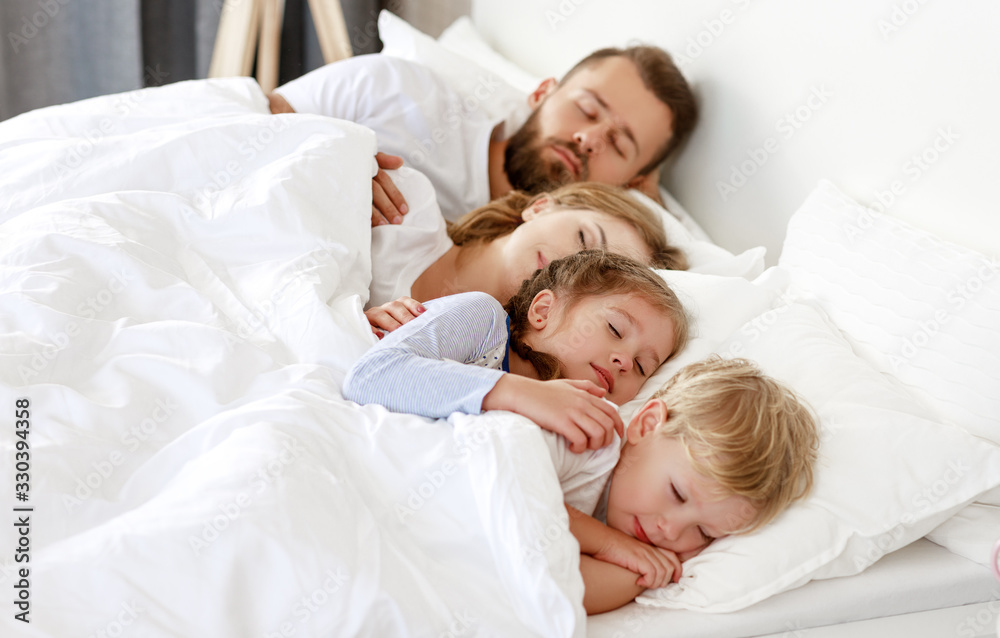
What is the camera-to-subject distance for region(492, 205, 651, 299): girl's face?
4.67 feet

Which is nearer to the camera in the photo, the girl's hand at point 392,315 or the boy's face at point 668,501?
the boy's face at point 668,501

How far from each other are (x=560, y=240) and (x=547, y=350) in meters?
0.30

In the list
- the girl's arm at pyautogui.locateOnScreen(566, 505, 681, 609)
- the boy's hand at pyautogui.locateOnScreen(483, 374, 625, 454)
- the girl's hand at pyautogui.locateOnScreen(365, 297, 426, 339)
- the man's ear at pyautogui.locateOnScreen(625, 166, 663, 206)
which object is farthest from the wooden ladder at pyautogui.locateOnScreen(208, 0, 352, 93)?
the girl's arm at pyautogui.locateOnScreen(566, 505, 681, 609)

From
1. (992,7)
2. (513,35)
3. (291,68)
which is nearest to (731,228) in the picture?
(992,7)

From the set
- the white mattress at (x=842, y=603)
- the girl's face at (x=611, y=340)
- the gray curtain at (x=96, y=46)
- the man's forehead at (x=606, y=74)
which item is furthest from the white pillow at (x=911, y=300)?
the gray curtain at (x=96, y=46)

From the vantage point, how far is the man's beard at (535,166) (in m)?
1.89

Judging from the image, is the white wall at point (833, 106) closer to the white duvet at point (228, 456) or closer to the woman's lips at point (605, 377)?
the woman's lips at point (605, 377)

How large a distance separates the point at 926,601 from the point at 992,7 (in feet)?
2.57

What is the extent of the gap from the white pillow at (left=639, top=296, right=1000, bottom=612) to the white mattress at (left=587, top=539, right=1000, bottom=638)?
0.7 inches

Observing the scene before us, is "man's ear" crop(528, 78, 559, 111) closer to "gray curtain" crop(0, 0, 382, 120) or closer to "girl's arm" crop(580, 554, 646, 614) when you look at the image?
"gray curtain" crop(0, 0, 382, 120)

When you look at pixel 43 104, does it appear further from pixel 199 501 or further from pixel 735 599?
pixel 735 599

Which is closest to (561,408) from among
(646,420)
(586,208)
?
(646,420)

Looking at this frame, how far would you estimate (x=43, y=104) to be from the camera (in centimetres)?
263

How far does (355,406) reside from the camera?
951mm
